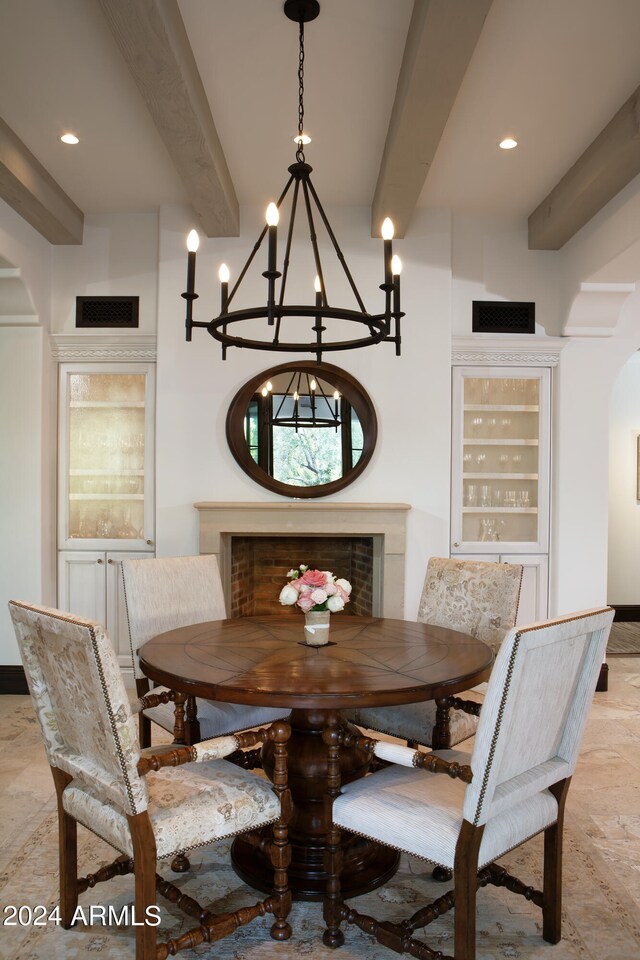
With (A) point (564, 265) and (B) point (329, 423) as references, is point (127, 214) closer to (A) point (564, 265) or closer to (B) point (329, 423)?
(B) point (329, 423)

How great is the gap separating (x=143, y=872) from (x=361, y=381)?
314 cm

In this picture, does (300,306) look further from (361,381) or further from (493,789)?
(361,381)

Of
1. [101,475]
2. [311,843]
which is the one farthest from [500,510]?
[311,843]

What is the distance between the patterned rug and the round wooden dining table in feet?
11.4

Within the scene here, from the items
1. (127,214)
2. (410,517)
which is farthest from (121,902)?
(127,214)

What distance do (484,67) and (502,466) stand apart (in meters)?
2.43

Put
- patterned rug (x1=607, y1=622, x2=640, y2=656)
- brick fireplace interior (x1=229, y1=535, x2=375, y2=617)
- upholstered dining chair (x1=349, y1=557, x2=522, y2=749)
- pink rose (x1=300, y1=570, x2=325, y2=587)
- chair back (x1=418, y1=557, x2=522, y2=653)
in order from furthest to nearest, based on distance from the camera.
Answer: patterned rug (x1=607, y1=622, x2=640, y2=656), brick fireplace interior (x1=229, y1=535, x2=375, y2=617), chair back (x1=418, y1=557, x2=522, y2=653), upholstered dining chair (x1=349, y1=557, x2=522, y2=749), pink rose (x1=300, y1=570, x2=325, y2=587)

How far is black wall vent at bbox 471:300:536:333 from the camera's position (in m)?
4.51

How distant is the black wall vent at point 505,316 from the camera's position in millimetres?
4512

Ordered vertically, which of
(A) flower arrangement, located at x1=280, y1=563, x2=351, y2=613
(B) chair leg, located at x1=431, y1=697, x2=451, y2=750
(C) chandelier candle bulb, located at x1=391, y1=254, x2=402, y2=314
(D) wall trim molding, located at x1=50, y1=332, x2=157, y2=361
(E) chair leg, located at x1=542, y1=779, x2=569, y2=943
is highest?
(D) wall trim molding, located at x1=50, y1=332, x2=157, y2=361

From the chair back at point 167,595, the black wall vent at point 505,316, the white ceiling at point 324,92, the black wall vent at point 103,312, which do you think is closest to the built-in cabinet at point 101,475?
the black wall vent at point 103,312

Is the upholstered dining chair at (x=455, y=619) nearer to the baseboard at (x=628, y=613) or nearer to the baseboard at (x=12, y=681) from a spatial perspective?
the baseboard at (x=12, y=681)

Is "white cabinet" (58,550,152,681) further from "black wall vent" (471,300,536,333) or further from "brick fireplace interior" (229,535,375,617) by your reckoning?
"black wall vent" (471,300,536,333)

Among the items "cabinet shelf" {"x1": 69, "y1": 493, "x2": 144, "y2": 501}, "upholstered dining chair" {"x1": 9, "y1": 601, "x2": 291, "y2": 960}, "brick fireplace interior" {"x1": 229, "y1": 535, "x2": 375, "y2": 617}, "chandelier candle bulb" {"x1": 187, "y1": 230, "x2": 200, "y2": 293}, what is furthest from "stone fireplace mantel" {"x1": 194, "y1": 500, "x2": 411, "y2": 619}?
"upholstered dining chair" {"x1": 9, "y1": 601, "x2": 291, "y2": 960}
